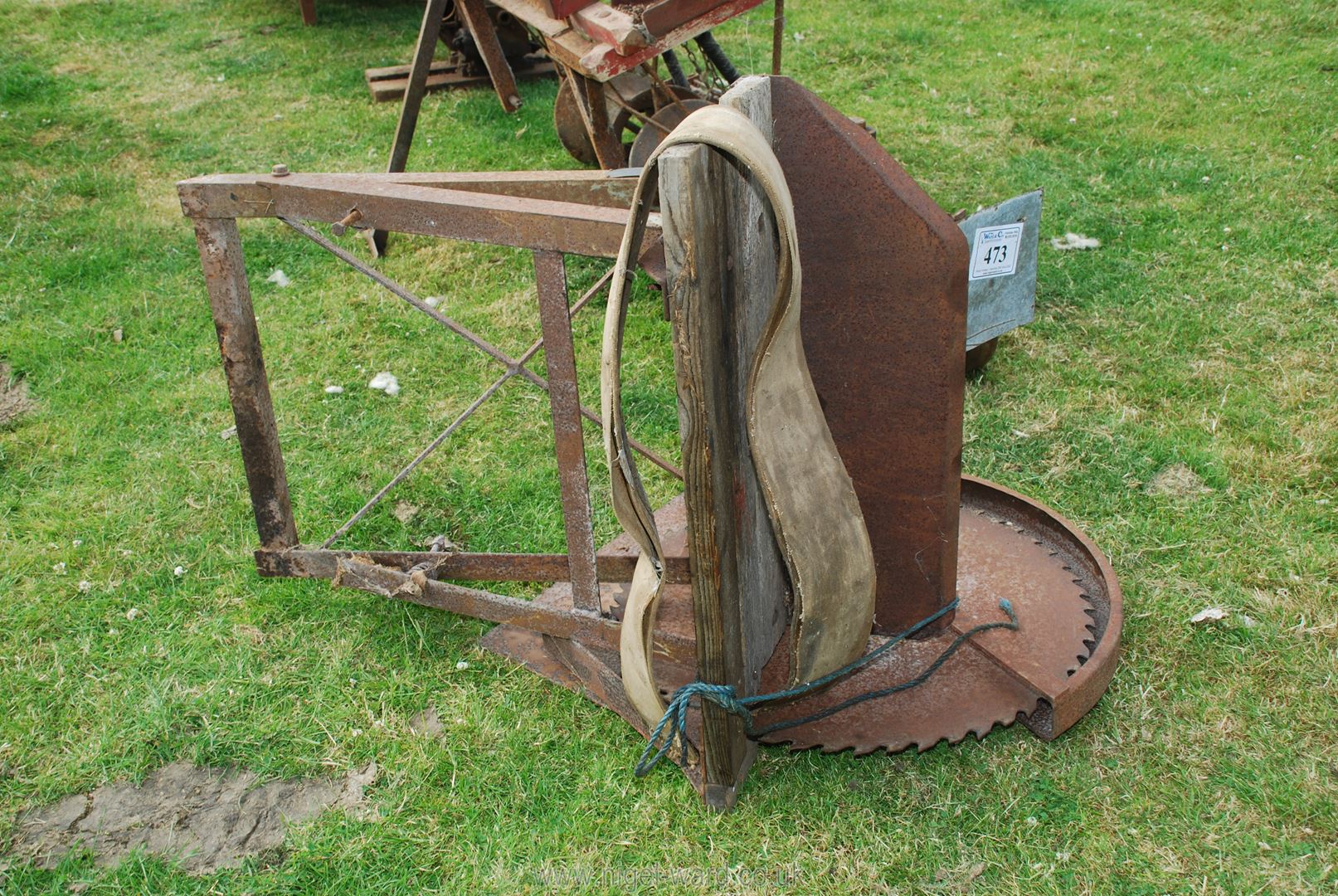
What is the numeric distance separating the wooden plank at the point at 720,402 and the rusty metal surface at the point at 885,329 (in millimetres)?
150

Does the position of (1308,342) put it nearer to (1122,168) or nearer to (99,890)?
(1122,168)

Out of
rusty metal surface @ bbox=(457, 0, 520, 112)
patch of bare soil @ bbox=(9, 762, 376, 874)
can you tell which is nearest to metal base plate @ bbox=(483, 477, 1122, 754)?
patch of bare soil @ bbox=(9, 762, 376, 874)

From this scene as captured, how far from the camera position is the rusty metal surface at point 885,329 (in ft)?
7.92

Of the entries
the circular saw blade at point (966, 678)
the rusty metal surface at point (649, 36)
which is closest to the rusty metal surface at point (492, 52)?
the rusty metal surface at point (649, 36)

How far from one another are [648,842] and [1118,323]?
10.3 ft

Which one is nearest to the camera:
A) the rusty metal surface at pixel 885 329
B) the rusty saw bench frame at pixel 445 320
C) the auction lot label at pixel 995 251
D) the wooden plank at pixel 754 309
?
the wooden plank at pixel 754 309

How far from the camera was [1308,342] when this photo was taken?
14.6 feet

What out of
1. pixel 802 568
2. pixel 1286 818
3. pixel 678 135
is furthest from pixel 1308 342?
pixel 678 135

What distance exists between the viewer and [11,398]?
15.1ft

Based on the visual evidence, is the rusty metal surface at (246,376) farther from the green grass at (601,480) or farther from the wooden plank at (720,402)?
the wooden plank at (720,402)

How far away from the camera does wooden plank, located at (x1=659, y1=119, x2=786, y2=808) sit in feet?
6.73

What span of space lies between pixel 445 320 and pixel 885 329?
1440 mm

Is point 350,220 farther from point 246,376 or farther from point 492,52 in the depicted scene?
point 492,52

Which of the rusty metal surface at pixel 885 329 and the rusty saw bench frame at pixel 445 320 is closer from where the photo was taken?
the rusty metal surface at pixel 885 329
